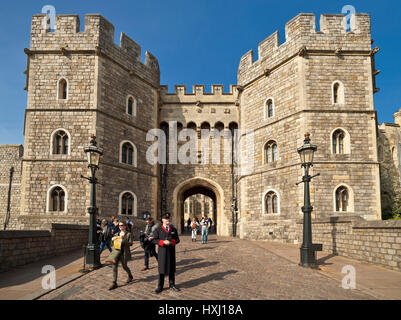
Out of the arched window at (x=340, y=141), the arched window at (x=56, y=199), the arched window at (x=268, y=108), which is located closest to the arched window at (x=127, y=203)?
the arched window at (x=56, y=199)

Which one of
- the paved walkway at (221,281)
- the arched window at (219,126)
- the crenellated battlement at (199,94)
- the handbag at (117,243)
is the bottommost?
the paved walkway at (221,281)

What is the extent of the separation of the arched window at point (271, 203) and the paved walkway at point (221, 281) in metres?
6.30

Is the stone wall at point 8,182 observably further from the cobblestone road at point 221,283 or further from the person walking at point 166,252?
the person walking at point 166,252

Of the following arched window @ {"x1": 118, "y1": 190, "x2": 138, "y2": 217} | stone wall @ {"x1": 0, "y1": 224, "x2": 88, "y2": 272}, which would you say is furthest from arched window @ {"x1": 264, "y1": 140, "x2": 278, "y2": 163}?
stone wall @ {"x1": 0, "y1": 224, "x2": 88, "y2": 272}

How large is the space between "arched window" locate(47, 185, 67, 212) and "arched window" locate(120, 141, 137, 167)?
350cm

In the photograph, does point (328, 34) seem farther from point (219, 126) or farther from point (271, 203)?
point (271, 203)

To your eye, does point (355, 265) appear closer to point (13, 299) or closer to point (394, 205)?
point (13, 299)

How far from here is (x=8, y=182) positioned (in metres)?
21.2

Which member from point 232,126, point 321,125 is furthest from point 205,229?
point 232,126

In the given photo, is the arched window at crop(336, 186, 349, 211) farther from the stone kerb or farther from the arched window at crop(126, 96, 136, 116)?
the arched window at crop(126, 96, 136, 116)

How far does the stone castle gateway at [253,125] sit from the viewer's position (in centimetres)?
1424

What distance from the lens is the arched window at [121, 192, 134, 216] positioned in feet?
52.1

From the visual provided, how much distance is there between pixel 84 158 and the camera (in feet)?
47.9

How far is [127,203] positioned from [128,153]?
2945 millimetres
